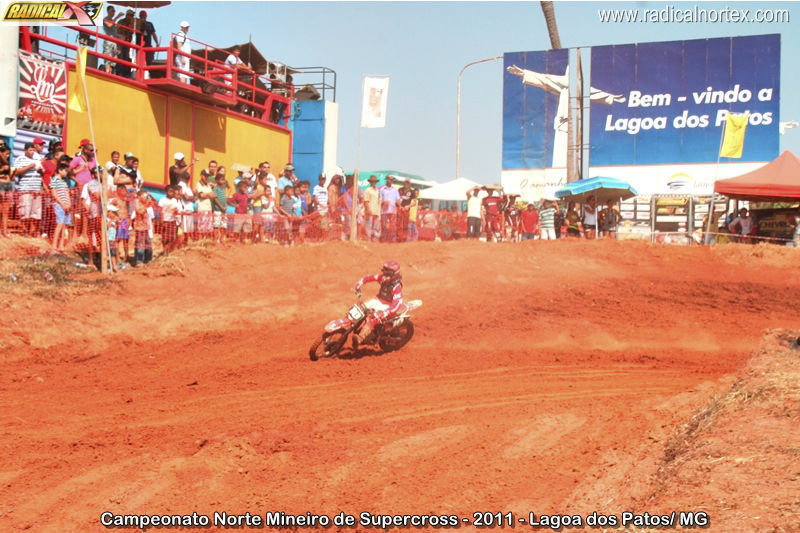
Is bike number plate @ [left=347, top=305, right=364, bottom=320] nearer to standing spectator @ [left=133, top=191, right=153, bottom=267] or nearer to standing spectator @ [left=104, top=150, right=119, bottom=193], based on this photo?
standing spectator @ [left=133, top=191, right=153, bottom=267]

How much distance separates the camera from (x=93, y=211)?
15922 millimetres

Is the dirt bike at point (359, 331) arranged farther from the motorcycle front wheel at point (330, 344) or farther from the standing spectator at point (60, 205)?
the standing spectator at point (60, 205)

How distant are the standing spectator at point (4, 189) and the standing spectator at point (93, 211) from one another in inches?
51.1

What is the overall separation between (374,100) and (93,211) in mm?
6979

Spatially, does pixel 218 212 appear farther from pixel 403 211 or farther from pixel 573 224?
pixel 573 224

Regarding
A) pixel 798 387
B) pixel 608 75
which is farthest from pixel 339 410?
pixel 608 75

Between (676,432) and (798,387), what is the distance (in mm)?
1214

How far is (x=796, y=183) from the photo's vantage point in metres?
21.6

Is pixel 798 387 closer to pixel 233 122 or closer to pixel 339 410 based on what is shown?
pixel 339 410

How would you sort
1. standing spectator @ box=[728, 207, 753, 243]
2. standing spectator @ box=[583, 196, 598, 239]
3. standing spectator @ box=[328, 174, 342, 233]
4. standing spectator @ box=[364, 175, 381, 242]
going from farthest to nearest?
1. standing spectator @ box=[583, 196, 598, 239]
2. standing spectator @ box=[728, 207, 753, 243]
3. standing spectator @ box=[364, 175, 381, 242]
4. standing spectator @ box=[328, 174, 342, 233]

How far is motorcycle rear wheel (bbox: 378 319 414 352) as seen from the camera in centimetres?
1359

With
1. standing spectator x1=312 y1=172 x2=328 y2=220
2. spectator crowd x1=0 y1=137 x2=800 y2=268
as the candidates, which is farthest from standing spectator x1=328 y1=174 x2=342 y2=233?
standing spectator x1=312 y1=172 x2=328 y2=220

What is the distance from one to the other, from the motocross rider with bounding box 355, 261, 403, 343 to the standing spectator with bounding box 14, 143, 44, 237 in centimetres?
640

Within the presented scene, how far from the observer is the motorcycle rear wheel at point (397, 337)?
535 inches
